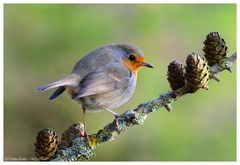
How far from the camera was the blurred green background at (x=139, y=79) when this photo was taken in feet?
13.9

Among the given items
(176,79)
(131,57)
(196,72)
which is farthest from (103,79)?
(196,72)

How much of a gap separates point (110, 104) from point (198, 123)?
1.68m

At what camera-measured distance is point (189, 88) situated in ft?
6.68

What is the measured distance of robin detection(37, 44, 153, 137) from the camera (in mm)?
2920

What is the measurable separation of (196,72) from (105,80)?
1238mm

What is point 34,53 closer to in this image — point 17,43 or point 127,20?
Result: point 17,43

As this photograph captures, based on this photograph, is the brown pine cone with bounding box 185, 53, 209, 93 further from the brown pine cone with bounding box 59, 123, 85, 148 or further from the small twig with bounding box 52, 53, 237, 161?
the brown pine cone with bounding box 59, 123, 85, 148

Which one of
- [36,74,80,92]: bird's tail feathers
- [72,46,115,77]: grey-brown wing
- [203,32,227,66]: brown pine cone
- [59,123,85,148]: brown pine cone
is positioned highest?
[72,46,115,77]: grey-brown wing

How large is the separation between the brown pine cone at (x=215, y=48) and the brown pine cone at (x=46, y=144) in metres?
0.83

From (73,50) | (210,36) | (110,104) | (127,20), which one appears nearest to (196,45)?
(127,20)

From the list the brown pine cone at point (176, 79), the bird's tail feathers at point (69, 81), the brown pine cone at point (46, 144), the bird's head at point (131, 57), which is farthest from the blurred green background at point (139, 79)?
the brown pine cone at point (46, 144)

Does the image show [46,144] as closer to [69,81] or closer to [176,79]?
[176,79]

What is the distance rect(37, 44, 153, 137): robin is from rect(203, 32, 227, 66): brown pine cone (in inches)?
34.4

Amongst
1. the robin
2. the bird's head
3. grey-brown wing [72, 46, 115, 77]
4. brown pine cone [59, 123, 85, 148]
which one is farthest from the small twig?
the bird's head
